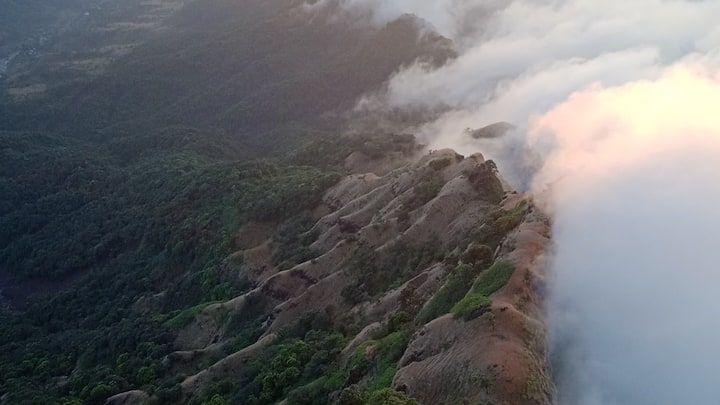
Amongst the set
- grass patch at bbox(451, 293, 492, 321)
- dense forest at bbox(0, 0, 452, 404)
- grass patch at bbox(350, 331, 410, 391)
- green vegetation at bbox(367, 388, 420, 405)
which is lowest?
dense forest at bbox(0, 0, 452, 404)

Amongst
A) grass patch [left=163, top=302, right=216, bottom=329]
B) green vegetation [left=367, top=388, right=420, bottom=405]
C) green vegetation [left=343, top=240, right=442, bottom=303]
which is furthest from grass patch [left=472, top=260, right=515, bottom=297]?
grass patch [left=163, top=302, right=216, bottom=329]

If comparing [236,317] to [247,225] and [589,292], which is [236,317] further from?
[589,292]

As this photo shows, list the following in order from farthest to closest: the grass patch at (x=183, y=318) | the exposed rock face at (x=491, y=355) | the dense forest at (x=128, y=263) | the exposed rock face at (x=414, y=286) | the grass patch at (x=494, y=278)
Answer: the grass patch at (x=183, y=318), the dense forest at (x=128, y=263), the grass patch at (x=494, y=278), the exposed rock face at (x=414, y=286), the exposed rock face at (x=491, y=355)

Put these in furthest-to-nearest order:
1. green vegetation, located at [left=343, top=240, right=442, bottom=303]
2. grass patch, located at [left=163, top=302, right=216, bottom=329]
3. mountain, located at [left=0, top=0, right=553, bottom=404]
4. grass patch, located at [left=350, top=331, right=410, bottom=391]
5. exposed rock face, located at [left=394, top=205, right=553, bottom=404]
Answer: grass patch, located at [left=163, top=302, right=216, bottom=329]
green vegetation, located at [left=343, top=240, right=442, bottom=303]
grass patch, located at [left=350, top=331, right=410, bottom=391]
mountain, located at [left=0, top=0, right=553, bottom=404]
exposed rock face, located at [left=394, top=205, right=553, bottom=404]

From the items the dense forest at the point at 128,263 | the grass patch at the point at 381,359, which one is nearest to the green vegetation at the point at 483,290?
the grass patch at the point at 381,359

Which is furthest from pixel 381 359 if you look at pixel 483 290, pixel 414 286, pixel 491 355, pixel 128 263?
pixel 128 263

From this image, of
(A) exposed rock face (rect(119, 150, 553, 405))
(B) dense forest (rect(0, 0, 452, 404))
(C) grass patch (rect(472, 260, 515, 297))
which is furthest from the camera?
(B) dense forest (rect(0, 0, 452, 404))

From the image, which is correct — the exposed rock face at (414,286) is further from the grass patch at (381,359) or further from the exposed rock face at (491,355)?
the grass patch at (381,359)

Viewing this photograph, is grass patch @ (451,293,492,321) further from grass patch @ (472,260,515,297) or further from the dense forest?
the dense forest

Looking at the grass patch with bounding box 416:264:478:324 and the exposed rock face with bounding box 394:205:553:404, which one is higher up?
the exposed rock face with bounding box 394:205:553:404

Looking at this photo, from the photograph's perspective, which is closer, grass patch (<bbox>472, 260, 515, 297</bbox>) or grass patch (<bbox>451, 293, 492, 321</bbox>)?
grass patch (<bbox>451, 293, 492, 321</bbox>)
